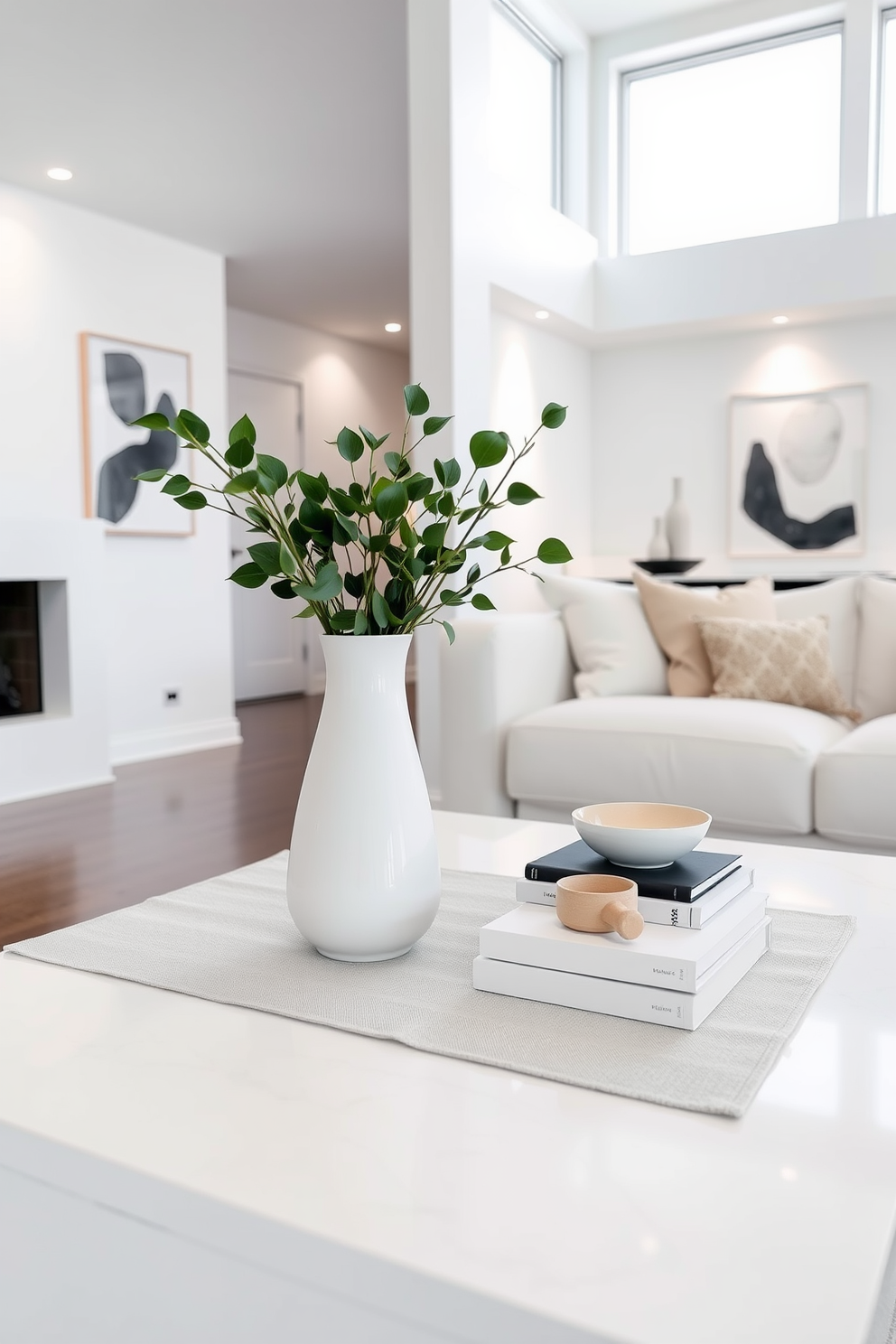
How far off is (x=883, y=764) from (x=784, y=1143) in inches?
72.0

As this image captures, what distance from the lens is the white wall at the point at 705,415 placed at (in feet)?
17.1

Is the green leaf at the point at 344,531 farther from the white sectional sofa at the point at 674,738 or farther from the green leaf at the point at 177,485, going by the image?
the white sectional sofa at the point at 674,738

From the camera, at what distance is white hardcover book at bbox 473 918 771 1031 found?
0.92 m

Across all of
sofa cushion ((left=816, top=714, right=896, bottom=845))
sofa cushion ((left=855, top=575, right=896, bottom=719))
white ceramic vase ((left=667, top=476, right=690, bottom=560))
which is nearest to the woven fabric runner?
sofa cushion ((left=816, top=714, right=896, bottom=845))

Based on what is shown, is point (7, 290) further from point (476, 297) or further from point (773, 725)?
point (773, 725)

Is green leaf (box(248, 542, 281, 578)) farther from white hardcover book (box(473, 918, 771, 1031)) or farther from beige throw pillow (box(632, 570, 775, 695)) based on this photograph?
beige throw pillow (box(632, 570, 775, 695))

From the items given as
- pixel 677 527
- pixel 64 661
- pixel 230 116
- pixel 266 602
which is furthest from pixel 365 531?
pixel 266 602

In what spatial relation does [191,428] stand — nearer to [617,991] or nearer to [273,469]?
[273,469]

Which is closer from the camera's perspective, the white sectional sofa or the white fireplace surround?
the white sectional sofa

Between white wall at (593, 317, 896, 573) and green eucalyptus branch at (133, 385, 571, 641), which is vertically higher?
white wall at (593, 317, 896, 573)

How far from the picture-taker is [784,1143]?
74cm

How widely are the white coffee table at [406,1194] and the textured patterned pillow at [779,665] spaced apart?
2.09 m

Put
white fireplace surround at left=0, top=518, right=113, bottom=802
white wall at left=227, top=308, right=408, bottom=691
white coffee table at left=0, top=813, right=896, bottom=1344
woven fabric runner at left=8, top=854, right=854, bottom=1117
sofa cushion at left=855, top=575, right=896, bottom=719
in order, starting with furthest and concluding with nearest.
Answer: white wall at left=227, top=308, right=408, bottom=691 → white fireplace surround at left=0, top=518, right=113, bottom=802 → sofa cushion at left=855, top=575, right=896, bottom=719 → woven fabric runner at left=8, top=854, right=854, bottom=1117 → white coffee table at left=0, top=813, right=896, bottom=1344

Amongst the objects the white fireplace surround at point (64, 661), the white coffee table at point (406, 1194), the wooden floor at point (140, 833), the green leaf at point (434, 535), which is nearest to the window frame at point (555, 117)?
the white fireplace surround at point (64, 661)
